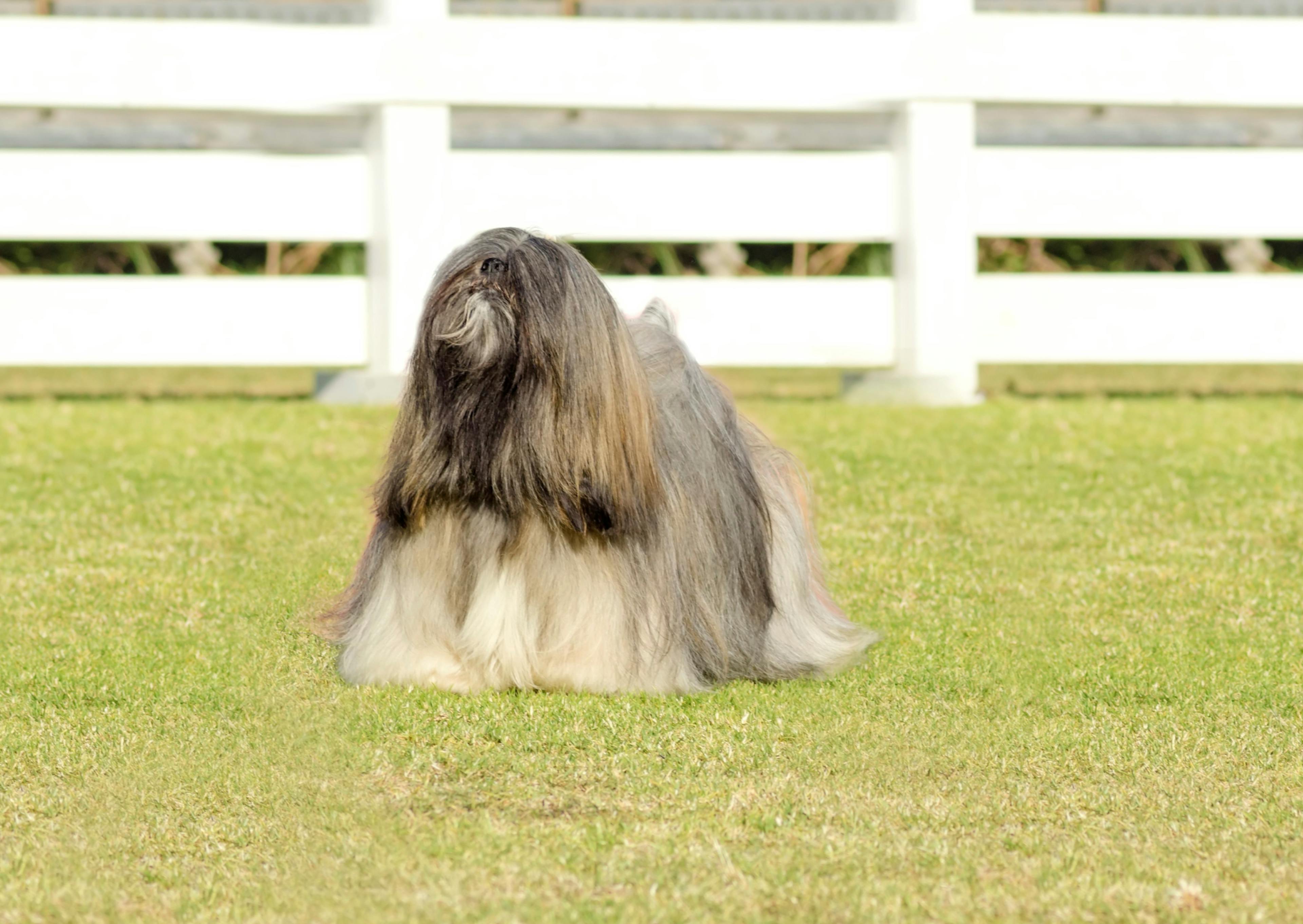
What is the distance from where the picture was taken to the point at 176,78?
549 inches

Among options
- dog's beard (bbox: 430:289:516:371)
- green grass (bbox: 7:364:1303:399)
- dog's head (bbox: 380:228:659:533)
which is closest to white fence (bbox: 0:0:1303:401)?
green grass (bbox: 7:364:1303:399)

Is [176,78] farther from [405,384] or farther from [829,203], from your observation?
[405,384]

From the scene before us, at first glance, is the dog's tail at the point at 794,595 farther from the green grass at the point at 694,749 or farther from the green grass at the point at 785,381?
the green grass at the point at 785,381

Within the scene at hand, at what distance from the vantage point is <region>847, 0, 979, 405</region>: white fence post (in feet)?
47.3

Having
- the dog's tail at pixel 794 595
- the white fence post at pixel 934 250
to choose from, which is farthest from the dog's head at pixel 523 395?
the white fence post at pixel 934 250

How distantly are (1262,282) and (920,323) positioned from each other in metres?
3.02

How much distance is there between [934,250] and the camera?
568 inches

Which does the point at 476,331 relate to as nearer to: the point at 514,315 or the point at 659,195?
the point at 514,315

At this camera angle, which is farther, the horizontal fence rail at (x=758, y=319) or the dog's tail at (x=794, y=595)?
the horizontal fence rail at (x=758, y=319)

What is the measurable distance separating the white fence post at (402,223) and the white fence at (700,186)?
23mm

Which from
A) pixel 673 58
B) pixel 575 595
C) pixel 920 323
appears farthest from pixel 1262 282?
pixel 575 595

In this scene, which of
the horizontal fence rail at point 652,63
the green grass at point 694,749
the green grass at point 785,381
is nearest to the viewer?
the green grass at point 694,749

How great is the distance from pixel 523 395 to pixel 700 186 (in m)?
9.22

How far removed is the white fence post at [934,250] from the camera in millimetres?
14406
